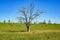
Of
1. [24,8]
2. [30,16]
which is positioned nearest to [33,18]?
[30,16]

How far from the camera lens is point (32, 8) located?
43.8 m

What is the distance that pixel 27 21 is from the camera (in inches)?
1677

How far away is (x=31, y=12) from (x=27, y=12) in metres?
1.21

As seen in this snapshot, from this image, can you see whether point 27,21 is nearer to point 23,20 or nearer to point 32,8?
point 23,20

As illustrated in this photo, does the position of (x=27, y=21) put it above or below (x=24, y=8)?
below

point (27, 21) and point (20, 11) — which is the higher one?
point (20, 11)

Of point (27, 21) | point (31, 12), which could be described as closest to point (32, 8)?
point (31, 12)

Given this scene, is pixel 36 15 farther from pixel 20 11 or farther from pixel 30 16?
pixel 20 11

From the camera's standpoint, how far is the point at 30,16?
42.7 m

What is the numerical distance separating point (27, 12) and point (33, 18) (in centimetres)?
265

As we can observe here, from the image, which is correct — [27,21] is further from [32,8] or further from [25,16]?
[32,8]

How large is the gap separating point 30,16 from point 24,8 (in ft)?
9.95

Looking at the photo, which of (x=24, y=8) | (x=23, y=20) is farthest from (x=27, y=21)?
(x=24, y=8)

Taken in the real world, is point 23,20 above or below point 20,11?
below
